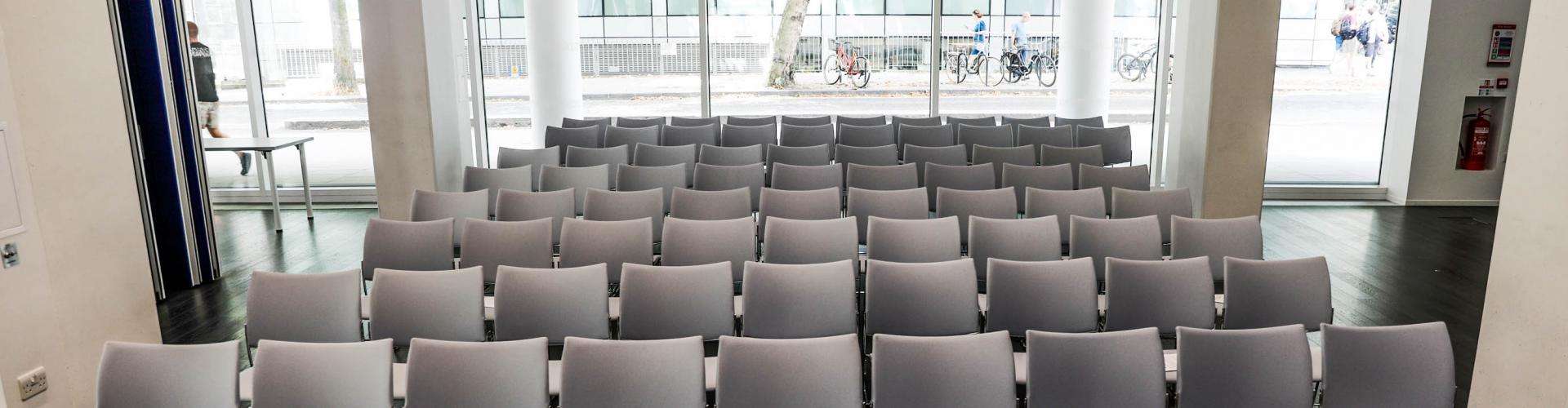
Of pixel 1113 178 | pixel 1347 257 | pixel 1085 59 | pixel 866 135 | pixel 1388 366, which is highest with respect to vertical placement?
pixel 1085 59

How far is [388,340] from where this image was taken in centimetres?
346

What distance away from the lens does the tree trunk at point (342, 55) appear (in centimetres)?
936

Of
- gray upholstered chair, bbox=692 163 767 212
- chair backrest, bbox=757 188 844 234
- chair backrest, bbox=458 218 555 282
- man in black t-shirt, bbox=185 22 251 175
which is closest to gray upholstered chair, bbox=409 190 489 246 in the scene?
chair backrest, bbox=458 218 555 282

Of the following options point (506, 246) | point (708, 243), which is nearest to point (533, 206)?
point (506, 246)

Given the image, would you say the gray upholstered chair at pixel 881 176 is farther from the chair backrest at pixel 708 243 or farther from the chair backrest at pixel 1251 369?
the chair backrest at pixel 1251 369

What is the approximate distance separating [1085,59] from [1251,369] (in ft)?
23.1

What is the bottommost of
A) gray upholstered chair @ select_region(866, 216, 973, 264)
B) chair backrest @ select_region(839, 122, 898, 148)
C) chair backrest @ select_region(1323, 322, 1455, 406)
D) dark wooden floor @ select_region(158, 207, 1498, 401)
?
dark wooden floor @ select_region(158, 207, 1498, 401)

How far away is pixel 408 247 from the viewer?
206 inches

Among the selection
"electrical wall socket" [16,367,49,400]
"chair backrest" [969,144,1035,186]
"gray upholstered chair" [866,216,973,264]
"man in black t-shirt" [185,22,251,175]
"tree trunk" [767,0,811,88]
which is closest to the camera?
"electrical wall socket" [16,367,49,400]

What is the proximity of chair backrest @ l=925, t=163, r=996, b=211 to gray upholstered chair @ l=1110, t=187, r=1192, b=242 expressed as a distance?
3.21 feet

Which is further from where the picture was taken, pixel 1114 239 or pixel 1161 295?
pixel 1114 239

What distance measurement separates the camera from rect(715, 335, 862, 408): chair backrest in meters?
3.45

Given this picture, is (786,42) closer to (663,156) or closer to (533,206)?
(663,156)

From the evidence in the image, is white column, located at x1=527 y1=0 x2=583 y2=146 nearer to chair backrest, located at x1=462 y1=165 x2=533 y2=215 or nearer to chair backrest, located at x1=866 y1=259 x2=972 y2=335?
chair backrest, located at x1=462 y1=165 x2=533 y2=215
